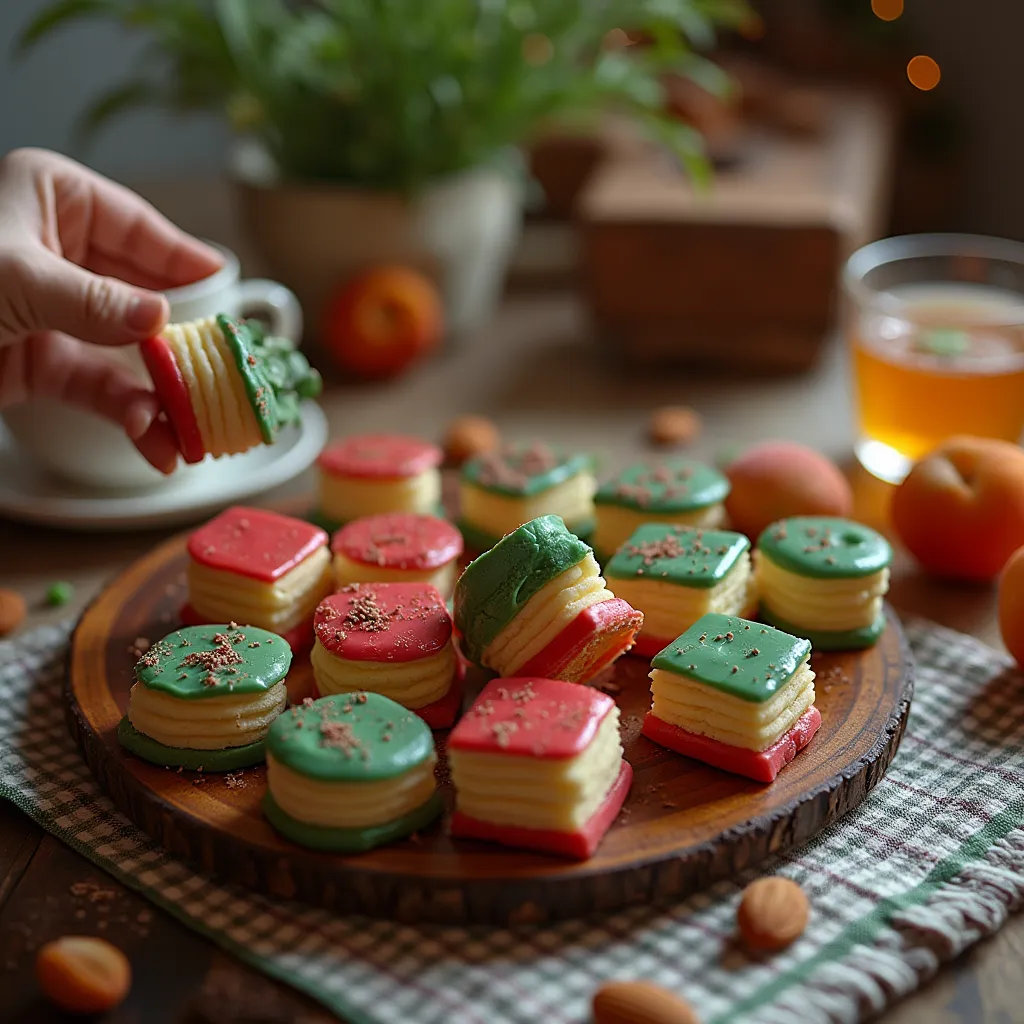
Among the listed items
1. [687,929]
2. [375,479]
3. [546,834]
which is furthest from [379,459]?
[687,929]

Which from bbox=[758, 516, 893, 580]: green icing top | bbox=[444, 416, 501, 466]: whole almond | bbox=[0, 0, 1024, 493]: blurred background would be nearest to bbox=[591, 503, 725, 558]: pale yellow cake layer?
bbox=[758, 516, 893, 580]: green icing top

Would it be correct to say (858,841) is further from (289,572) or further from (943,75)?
(943,75)

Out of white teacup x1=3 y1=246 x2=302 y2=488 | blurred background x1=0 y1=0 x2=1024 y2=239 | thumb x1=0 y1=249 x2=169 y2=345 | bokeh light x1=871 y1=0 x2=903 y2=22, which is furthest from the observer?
bokeh light x1=871 y1=0 x2=903 y2=22

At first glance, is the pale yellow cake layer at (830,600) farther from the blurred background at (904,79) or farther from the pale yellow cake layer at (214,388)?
the blurred background at (904,79)

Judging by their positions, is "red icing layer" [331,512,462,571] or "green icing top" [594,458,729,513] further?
"green icing top" [594,458,729,513]

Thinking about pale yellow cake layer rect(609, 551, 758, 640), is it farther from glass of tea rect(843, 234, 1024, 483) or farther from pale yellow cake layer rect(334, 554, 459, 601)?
glass of tea rect(843, 234, 1024, 483)

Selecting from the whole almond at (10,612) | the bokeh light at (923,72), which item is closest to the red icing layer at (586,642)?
the whole almond at (10,612)
